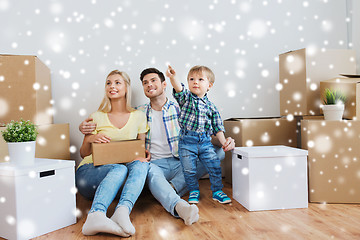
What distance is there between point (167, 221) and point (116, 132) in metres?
0.61

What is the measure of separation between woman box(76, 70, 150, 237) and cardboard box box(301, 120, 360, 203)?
0.86 metres

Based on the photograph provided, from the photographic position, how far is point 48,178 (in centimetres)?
113

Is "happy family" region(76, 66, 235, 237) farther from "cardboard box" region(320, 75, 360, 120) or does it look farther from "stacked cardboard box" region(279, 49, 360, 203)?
"cardboard box" region(320, 75, 360, 120)

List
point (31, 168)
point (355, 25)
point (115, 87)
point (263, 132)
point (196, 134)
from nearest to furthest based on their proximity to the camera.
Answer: point (31, 168) < point (196, 134) < point (115, 87) < point (263, 132) < point (355, 25)

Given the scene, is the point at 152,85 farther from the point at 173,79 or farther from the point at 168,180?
the point at 168,180

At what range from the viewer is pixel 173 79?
1.40m

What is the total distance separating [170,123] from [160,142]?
0.13 m

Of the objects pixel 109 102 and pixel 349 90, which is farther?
pixel 109 102

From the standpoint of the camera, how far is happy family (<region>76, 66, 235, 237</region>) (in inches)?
49.6

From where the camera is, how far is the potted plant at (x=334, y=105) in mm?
1420

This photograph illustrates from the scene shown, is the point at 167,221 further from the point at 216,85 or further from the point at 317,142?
the point at 216,85

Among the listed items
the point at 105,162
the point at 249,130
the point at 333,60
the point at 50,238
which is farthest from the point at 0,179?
the point at 333,60

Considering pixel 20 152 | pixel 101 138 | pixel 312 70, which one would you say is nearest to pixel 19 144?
pixel 20 152

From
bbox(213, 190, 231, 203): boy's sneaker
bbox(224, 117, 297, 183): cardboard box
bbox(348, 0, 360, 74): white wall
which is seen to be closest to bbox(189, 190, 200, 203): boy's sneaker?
bbox(213, 190, 231, 203): boy's sneaker
